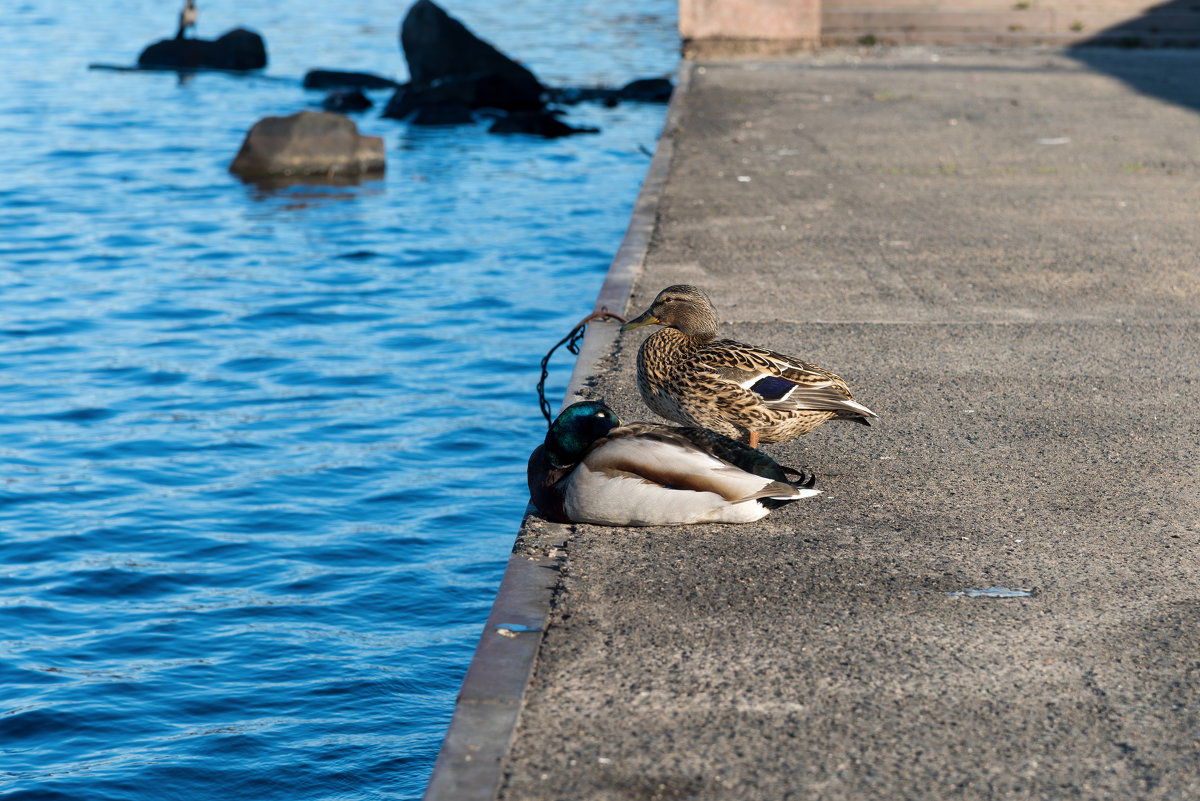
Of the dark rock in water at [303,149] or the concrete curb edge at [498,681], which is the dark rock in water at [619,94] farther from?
the concrete curb edge at [498,681]

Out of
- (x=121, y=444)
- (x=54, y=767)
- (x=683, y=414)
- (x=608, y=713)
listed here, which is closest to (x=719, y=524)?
(x=683, y=414)

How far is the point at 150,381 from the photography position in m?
11.0

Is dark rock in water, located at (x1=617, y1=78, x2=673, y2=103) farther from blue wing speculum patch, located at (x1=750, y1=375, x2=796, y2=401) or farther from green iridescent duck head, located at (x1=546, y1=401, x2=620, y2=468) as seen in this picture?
green iridescent duck head, located at (x1=546, y1=401, x2=620, y2=468)

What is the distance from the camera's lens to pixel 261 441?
31.6 ft

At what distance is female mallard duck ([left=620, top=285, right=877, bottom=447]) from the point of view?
17.0 ft

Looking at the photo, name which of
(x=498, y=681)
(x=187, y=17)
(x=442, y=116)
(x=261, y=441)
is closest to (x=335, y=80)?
(x=442, y=116)

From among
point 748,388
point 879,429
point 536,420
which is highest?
point 748,388

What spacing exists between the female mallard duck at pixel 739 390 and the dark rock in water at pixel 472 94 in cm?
2055

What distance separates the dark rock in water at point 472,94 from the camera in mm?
25062

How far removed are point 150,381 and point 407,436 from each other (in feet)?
8.79

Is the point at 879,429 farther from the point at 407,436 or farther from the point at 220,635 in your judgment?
the point at 407,436

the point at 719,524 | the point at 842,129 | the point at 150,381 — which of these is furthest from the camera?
the point at 842,129

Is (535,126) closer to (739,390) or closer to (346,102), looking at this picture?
(346,102)

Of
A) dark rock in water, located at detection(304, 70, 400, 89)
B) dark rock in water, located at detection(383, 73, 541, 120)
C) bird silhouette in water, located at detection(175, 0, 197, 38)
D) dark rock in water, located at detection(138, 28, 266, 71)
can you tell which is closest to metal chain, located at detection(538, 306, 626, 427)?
dark rock in water, located at detection(383, 73, 541, 120)
